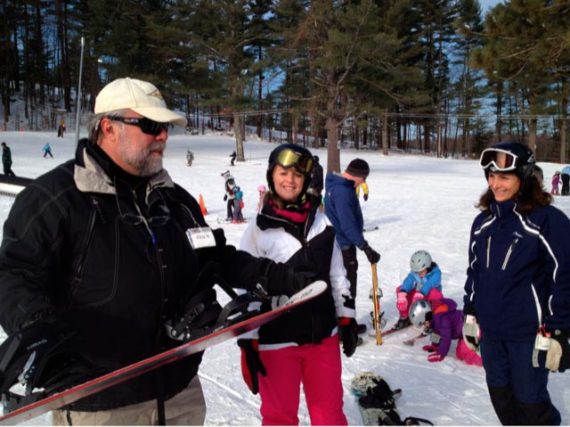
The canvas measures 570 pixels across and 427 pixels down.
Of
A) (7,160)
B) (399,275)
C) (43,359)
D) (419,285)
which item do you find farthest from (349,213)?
(7,160)

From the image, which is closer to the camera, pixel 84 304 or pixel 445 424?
pixel 84 304

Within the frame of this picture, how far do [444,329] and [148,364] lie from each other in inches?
138

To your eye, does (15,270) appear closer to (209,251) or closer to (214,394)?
(209,251)

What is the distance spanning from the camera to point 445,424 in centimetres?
336

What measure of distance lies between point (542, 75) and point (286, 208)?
909cm

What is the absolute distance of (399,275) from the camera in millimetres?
7562

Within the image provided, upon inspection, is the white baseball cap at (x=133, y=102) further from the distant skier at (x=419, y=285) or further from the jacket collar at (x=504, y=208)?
the distant skier at (x=419, y=285)

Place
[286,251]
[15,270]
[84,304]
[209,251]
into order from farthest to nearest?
[286,251] < [209,251] < [84,304] < [15,270]

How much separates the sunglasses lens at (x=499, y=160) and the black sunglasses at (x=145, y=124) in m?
1.95

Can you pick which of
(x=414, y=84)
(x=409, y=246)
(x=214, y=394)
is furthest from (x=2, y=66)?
(x=214, y=394)

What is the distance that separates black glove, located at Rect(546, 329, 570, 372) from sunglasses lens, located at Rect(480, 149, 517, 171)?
0.95m

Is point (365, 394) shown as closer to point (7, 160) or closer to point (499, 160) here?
point (499, 160)

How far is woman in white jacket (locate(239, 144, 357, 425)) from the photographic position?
258cm

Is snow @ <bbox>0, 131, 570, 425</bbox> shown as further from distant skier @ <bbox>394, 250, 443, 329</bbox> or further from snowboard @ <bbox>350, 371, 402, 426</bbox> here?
distant skier @ <bbox>394, 250, 443, 329</bbox>
